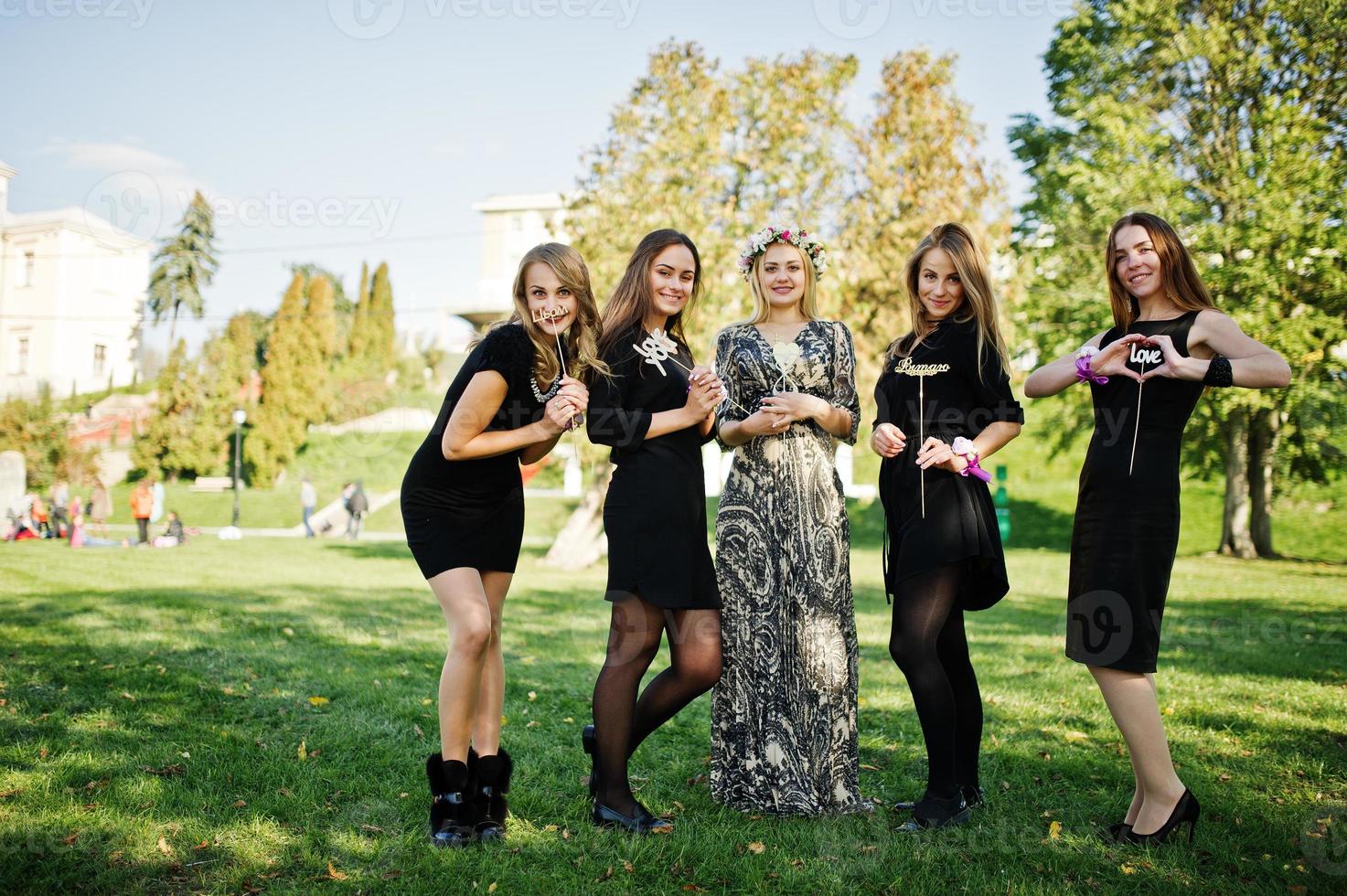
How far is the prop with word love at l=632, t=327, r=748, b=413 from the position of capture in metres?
3.78

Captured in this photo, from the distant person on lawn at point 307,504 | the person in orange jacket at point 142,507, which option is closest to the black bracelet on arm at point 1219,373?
the person in orange jacket at point 142,507

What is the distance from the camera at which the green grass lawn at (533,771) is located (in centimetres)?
313

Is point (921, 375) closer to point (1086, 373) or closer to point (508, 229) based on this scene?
point (1086, 373)

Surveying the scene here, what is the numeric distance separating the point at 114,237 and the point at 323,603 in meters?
35.9

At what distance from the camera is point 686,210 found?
580 inches

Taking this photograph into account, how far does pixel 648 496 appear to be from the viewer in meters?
3.66

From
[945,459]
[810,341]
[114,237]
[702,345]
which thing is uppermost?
[114,237]

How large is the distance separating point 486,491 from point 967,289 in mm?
2140

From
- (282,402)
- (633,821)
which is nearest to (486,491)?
(633,821)

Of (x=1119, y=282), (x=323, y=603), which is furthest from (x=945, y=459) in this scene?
(x=323, y=603)

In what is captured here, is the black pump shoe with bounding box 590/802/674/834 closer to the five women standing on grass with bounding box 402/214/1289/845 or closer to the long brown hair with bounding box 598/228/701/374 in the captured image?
the five women standing on grass with bounding box 402/214/1289/845

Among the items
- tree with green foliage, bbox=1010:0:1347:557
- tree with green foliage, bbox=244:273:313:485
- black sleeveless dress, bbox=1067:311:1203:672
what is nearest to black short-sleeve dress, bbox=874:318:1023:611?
black sleeveless dress, bbox=1067:311:1203:672

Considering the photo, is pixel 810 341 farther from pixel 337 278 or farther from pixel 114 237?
pixel 337 278

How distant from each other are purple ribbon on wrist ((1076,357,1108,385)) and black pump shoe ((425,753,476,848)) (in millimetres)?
2798
